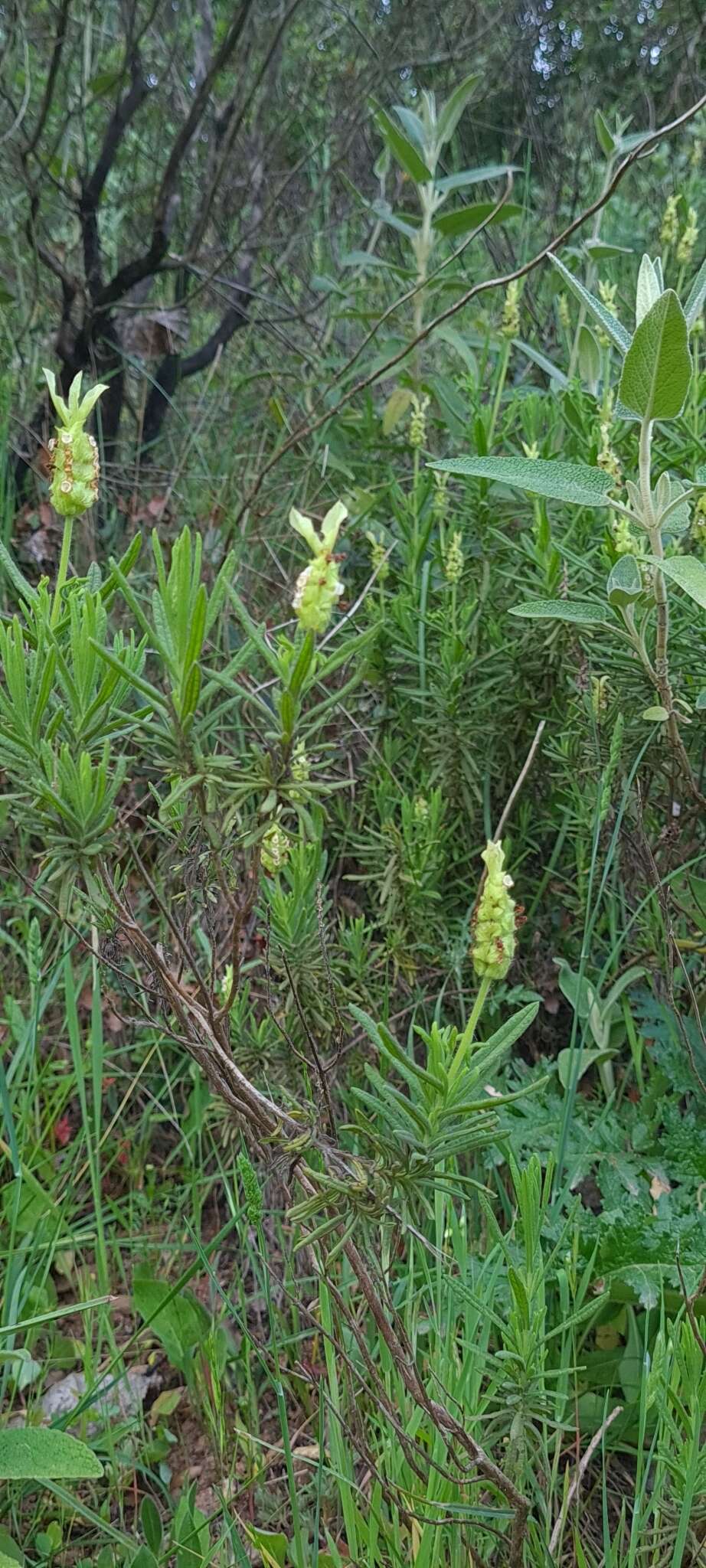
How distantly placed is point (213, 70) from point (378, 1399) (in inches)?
105

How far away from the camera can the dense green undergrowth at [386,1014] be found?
94 centimetres

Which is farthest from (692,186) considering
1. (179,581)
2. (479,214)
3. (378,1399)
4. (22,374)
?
(378,1399)

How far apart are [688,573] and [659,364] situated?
22 centimetres

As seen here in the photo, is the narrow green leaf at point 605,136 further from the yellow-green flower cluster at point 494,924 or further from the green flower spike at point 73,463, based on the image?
the yellow-green flower cluster at point 494,924

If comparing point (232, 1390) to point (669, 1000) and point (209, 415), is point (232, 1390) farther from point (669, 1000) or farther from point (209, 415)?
point (209, 415)

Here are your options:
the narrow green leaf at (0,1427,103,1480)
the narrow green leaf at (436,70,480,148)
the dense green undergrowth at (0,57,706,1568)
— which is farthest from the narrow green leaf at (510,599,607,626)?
the narrow green leaf at (436,70,480,148)

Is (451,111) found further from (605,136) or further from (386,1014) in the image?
(386,1014)

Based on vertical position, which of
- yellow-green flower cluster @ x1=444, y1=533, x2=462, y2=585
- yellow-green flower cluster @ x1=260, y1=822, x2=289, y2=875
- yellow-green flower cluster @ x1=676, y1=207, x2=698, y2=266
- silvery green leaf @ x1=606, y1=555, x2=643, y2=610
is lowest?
yellow-green flower cluster @ x1=260, y1=822, x2=289, y2=875

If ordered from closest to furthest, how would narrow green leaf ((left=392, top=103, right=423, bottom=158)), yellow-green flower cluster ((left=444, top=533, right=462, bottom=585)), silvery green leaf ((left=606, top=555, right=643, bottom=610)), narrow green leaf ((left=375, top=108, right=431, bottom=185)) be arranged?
silvery green leaf ((left=606, top=555, right=643, bottom=610)) < yellow-green flower cluster ((left=444, top=533, right=462, bottom=585)) < narrow green leaf ((left=375, top=108, right=431, bottom=185)) < narrow green leaf ((left=392, top=103, right=423, bottom=158))

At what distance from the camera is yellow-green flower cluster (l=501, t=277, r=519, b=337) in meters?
2.15

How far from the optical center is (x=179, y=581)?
88 cm

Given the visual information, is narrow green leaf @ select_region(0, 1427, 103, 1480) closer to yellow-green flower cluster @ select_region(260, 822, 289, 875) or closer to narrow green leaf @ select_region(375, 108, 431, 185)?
yellow-green flower cluster @ select_region(260, 822, 289, 875)

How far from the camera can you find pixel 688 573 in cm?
115

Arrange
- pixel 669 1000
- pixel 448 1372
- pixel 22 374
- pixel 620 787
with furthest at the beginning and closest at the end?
pixel 22 374, pixel 620 787, pixel 669 1000, pixel 448 1372
